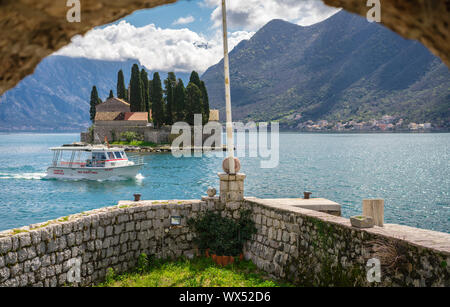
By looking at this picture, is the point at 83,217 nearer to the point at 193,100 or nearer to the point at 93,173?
the point at 93,173

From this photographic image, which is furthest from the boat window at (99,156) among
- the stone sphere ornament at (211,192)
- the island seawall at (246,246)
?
the stone sphere ornament at (211,192)

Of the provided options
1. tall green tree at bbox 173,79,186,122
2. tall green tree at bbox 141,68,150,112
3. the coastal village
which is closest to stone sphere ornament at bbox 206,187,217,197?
tall green tree at bbox 173,79,186,122

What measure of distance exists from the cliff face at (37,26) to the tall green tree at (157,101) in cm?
6157

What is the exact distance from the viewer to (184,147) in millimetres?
70188

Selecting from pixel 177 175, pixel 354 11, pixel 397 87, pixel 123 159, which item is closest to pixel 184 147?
pixel 177 175

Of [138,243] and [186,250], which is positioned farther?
[186,250]

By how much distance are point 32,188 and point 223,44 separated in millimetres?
33846

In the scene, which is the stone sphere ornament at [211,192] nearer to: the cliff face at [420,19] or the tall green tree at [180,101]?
the cliff face at [420,19]

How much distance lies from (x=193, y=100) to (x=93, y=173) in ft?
98.4

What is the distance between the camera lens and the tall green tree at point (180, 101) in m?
63.2

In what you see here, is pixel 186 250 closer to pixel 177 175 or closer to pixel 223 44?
pixel 223 44

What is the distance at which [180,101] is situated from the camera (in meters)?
63.7

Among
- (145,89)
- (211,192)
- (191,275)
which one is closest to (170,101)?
(145,89)

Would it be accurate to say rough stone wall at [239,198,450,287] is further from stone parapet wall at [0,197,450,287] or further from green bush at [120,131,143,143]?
green bush at [120,131,143,143]
